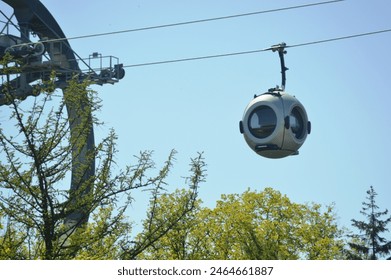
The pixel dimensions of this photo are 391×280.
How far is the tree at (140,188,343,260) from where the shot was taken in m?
42.0

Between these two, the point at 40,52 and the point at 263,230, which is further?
the point at 263,230

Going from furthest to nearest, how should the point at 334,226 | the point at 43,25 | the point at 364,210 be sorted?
the point at 364,210 < the point at 334,226 < the point at 43,25

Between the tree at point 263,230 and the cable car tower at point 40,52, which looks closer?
the cable car tower at point 40,52

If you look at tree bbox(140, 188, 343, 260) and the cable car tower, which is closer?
the cable car tower

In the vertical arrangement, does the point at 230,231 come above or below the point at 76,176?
above

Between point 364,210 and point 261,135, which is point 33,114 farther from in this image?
point 364,210

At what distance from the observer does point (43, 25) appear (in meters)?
36.8

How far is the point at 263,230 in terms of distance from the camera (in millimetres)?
44344

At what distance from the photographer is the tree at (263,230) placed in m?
42.0
